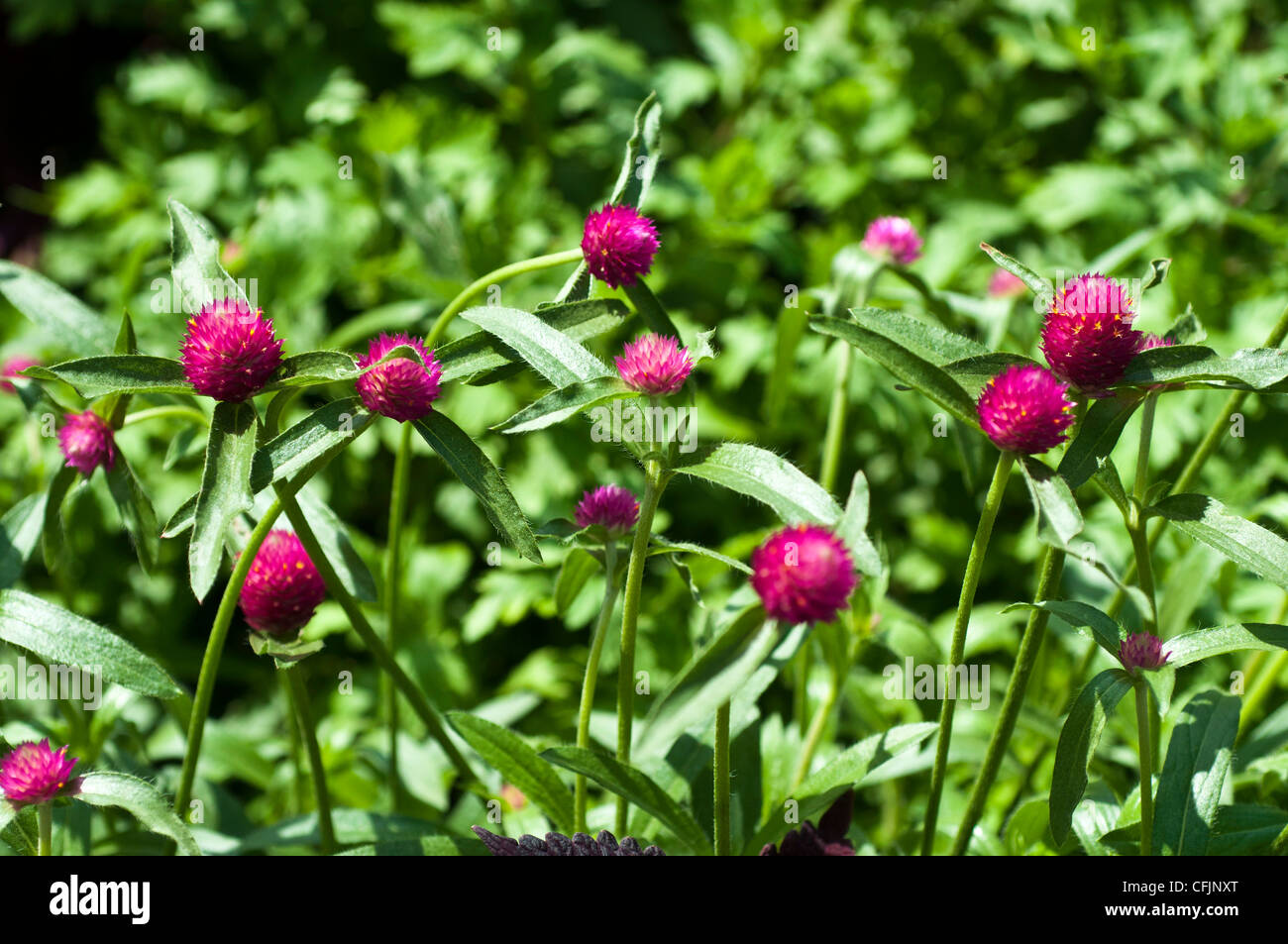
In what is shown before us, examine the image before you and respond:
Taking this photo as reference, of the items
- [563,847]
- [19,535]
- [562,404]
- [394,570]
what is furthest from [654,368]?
[19,535]

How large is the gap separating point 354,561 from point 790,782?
2.00ft

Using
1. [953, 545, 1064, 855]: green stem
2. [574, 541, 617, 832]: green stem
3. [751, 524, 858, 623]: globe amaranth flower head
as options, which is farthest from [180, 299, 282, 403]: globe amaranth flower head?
[953, 545, 1064, 855]: green stem

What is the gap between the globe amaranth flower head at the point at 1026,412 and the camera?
924 mm

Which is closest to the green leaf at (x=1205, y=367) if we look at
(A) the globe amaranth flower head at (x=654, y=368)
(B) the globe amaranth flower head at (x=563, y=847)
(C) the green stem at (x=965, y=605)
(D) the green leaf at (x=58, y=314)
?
(C) the green stem at (x=965, y=605)

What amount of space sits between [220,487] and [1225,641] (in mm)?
904

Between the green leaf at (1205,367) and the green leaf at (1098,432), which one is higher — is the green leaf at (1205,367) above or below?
above

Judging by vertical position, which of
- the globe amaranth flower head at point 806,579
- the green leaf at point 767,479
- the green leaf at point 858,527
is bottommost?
the globe amaranth flower head at point 806,579

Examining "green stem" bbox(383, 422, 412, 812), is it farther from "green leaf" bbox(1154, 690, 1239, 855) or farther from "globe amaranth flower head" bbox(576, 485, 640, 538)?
"green leaf" bbox(1154, 690, 1239, 855)

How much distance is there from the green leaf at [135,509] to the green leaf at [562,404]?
0.46 m

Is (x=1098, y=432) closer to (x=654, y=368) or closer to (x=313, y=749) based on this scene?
(x=654, y=368)

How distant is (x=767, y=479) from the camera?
0.94 metres

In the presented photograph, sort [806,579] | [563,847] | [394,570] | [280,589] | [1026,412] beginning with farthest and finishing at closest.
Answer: [394,570]
[280,589]
[563,847]
[1026,412]
[806,579]

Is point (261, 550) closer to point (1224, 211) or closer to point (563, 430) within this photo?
point (563, 430)

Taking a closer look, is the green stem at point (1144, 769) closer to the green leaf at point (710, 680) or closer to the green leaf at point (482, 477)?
the green leaf at point (710, 680)
